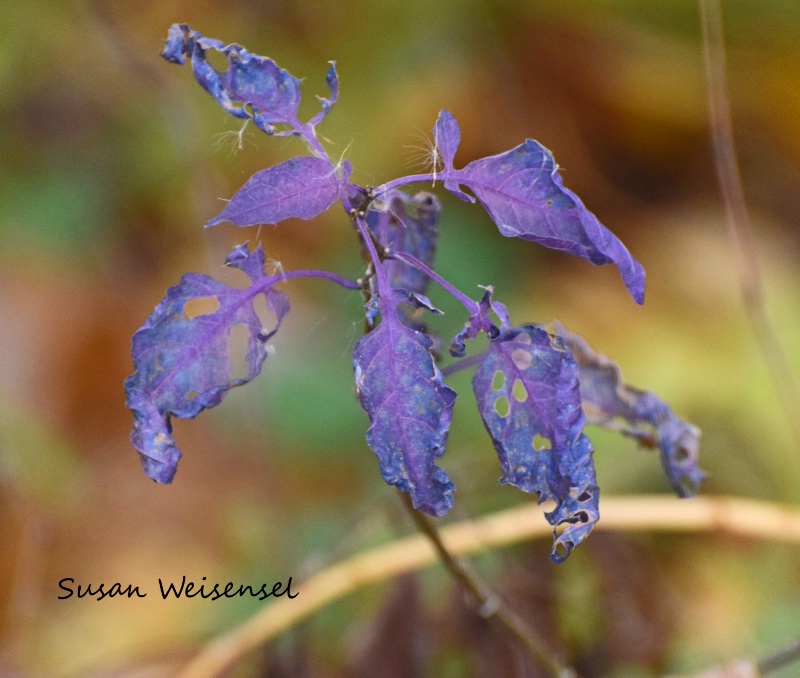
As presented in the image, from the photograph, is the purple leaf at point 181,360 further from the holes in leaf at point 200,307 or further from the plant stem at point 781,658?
the holes in leaf at point 200,307

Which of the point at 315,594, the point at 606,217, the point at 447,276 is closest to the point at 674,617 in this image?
the point at 315,594

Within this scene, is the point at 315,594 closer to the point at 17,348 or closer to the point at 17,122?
the point at 17,348

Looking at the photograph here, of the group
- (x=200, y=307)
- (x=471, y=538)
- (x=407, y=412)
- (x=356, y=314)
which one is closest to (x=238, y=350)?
(x=200, y=307)

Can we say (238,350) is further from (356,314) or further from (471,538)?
(471,538)

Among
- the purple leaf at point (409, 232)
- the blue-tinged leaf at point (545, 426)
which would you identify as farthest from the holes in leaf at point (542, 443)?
Result: the purple leaf at point (409, 232)

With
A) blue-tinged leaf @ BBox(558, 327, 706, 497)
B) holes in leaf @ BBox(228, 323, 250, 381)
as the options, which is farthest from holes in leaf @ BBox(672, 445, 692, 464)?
holes in leaf @ BBox(228, 323, 250, 381)
